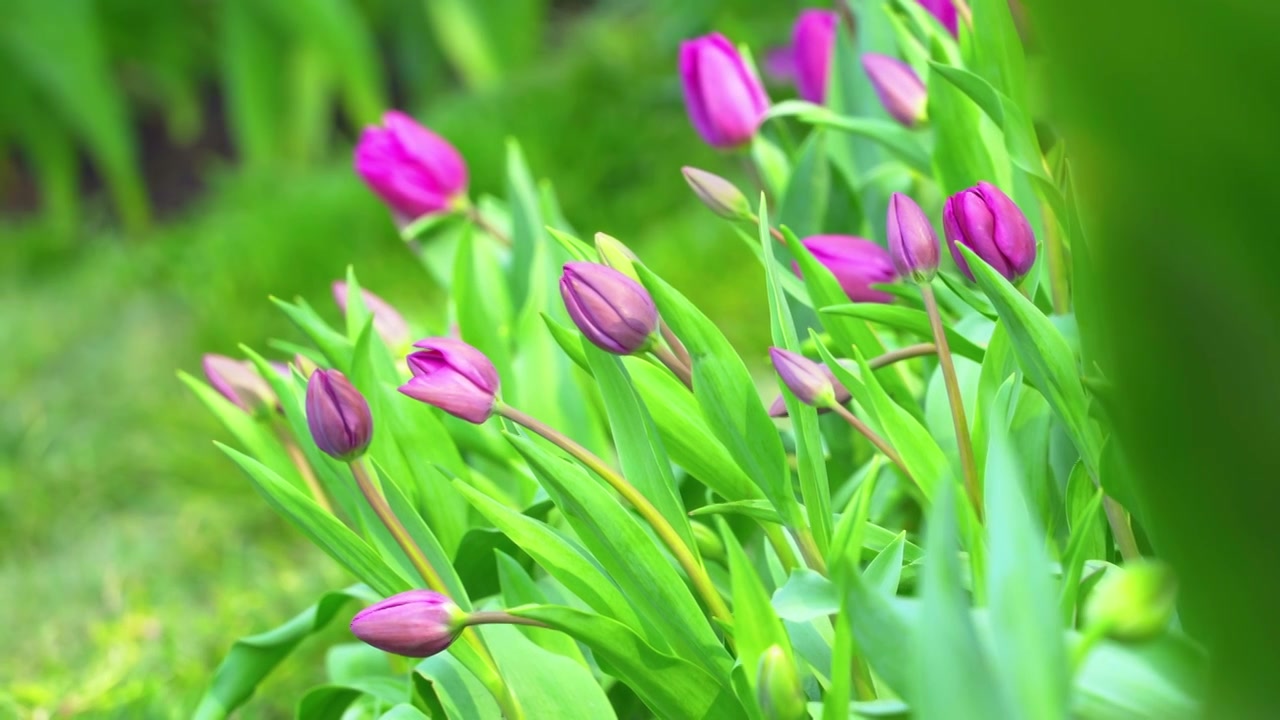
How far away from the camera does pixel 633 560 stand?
1.49ft

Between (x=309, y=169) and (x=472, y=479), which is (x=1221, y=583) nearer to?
(x=472, y=479)

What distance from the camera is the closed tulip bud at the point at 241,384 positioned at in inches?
24.9

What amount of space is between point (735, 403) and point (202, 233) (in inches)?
121

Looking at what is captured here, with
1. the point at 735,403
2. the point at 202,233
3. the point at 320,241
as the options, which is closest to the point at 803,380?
the point at 735,403

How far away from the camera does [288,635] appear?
59cm

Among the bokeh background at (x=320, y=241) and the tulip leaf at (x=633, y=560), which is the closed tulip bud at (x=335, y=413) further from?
the bokeh background at (x=320, y=241)

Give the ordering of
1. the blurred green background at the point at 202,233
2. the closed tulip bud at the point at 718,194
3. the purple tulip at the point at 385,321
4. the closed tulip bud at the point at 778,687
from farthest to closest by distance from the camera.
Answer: the blurred green background at the point at 202,233 → the purple tulip at the point at 385,321 → the closed tulip bud at the point at 718,194 → the closed tulip bud at the point at 778,687

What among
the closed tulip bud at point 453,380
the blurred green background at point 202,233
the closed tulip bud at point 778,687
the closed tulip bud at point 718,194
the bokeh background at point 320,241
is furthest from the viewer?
the blurred green background at point 202,233

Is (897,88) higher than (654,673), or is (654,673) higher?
(897,88)

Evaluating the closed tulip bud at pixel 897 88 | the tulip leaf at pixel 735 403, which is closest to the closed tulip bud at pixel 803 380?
the tulip leaf at pixel 735 403

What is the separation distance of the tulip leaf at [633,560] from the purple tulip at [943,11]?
448 millimetres

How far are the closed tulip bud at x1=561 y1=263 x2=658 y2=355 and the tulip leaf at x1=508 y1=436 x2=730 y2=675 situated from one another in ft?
0.17

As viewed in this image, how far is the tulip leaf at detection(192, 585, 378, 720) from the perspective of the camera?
1.93 feet

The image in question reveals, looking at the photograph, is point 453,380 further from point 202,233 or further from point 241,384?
point 202,233
